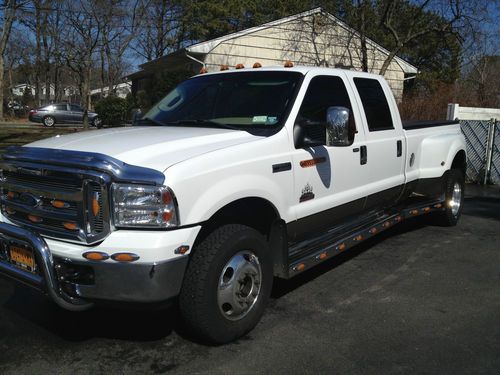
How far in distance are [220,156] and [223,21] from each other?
3184 centimetres

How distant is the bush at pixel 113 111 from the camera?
2238 centimetres

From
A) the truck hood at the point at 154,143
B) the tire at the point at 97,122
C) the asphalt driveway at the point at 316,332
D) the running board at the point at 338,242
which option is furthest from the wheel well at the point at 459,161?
the tire at the point at 97,122

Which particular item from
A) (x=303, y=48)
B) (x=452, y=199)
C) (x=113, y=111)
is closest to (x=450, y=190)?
(x=452, y=199)

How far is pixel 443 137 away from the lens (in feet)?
22.0

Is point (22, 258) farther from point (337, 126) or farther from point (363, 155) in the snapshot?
point (363, 155)

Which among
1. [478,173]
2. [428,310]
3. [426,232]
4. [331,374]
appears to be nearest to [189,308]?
[331,374]

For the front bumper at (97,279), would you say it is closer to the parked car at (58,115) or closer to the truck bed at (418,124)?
the truck bed at (418,124)

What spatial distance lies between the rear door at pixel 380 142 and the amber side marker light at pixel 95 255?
9.65ft

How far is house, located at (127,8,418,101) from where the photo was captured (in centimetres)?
1769

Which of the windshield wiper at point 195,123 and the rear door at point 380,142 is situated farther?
the rear door at point 380,142

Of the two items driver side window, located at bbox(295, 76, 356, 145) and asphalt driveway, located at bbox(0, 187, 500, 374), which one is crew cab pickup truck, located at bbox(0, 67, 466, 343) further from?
asphalt driveway, located at bbox(0, 187, 500, 374)

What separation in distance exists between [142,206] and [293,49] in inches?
689

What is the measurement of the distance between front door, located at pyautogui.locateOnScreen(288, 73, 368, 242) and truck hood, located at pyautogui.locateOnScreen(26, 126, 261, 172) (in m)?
0.60

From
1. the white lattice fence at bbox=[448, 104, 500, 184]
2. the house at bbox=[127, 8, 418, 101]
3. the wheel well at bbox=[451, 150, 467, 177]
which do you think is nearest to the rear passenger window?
the wheel well at bbox=[451, 150, 467, 177]
